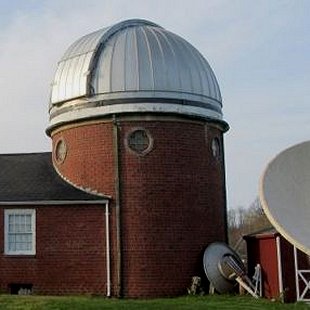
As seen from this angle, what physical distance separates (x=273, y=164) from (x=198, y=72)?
35.0ft

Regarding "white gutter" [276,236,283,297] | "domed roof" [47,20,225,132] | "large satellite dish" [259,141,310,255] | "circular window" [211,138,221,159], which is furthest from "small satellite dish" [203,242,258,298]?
"large satellite dish" [259,141,310,255]

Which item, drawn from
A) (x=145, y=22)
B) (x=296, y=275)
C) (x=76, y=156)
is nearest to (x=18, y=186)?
(x=76, y=156)

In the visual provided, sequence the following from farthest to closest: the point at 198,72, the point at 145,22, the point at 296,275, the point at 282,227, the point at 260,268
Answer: the point at 145,22
the point at 198,72
the point at 260,268
the point at 296,275
the point at 282,227

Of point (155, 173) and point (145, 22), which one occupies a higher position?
→ point (145, 22)

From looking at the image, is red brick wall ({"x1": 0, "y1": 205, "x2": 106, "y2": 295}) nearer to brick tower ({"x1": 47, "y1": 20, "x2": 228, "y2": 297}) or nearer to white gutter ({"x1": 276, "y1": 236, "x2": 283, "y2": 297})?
brick tower ({"x1": 47, "y1": 20, "x2": 228, "y2": 297})

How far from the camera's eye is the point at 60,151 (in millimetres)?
28562

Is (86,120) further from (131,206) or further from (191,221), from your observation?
(191,221)

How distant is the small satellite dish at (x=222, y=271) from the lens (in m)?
26.1

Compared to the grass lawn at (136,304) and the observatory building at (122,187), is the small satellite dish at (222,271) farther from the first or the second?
the grass lawn at (136,304)

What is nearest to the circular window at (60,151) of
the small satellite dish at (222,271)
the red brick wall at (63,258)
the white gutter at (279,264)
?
the red brick wall at (63,258)

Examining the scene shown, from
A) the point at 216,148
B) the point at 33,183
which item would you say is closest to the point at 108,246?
the point at 33,183

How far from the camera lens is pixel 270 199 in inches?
672

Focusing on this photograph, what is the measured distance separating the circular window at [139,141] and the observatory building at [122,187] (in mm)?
35

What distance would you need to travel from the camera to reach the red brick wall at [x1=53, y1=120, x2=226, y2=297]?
85.9ft
